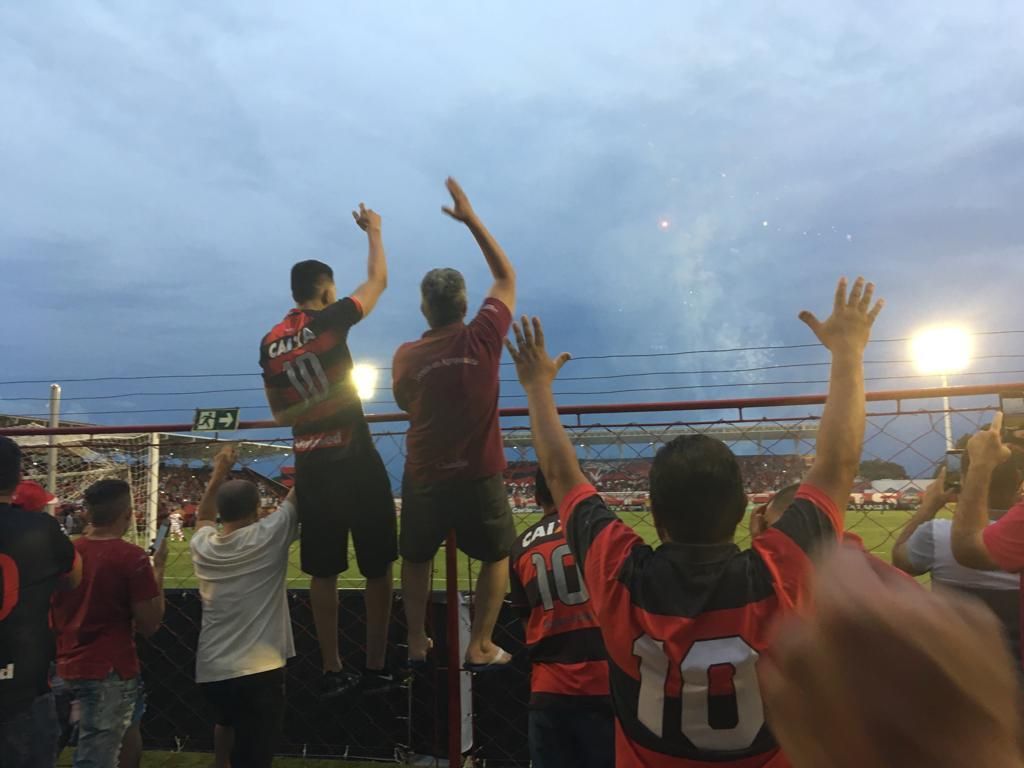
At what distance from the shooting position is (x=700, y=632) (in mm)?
1576

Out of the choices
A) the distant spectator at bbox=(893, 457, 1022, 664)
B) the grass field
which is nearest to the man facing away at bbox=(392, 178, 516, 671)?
the grass field

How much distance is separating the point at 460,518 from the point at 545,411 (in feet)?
3.91

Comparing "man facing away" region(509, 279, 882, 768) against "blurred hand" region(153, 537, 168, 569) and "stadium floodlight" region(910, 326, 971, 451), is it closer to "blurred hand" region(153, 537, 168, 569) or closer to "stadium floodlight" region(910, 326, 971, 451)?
"blurred hand" region(153, 537, 168, 569)

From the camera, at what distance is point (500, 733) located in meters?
4.70

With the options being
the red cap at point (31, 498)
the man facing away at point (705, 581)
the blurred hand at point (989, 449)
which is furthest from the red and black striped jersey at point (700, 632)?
the red cap at point (31, 498)

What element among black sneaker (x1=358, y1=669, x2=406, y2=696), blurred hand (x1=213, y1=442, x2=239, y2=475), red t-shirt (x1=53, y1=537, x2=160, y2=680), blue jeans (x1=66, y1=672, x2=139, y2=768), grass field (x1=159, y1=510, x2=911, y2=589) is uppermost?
blurred hand (x1=213, y1=442, x2=239, y2=475)

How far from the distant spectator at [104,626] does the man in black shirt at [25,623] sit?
0.40 m

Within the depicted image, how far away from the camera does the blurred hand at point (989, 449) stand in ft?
8.50

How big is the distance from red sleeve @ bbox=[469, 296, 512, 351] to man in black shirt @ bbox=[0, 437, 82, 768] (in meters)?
2.37

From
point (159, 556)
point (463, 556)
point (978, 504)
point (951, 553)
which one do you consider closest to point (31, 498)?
point (159, 556)

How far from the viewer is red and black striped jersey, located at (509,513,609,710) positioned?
2.87 meters

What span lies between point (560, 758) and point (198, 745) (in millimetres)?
3799

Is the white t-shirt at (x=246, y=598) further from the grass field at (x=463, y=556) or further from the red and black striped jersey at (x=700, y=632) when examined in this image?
the red and black striped jersey at (x=700, y=632)

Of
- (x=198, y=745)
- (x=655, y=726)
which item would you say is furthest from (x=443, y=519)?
(x=198, y=745)
